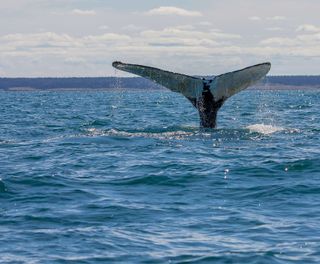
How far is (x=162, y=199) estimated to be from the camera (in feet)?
37.5

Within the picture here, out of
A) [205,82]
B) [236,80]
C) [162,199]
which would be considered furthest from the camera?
[205,82]

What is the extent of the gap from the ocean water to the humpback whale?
3.05 feet

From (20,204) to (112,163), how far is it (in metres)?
3.88

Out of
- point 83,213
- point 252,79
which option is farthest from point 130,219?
point 252,79

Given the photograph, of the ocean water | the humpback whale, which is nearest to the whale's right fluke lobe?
the humpback whale

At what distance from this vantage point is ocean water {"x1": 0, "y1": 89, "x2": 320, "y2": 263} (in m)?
8.62

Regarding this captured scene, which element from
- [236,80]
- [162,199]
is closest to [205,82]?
[236,80]

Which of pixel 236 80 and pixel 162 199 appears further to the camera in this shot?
pixel 236 80

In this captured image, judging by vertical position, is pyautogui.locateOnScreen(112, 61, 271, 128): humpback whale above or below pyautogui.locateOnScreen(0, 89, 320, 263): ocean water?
above

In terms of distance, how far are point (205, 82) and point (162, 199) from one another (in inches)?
259

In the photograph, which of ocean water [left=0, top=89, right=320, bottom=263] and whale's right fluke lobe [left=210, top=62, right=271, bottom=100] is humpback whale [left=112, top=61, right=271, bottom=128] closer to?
whale's right fluke lobe [left=210, top=62, right=271, bottom=100]

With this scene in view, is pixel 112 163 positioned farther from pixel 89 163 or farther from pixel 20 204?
pixel 20 204

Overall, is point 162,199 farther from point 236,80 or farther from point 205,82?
point 205,82

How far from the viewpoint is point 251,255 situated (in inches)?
330
